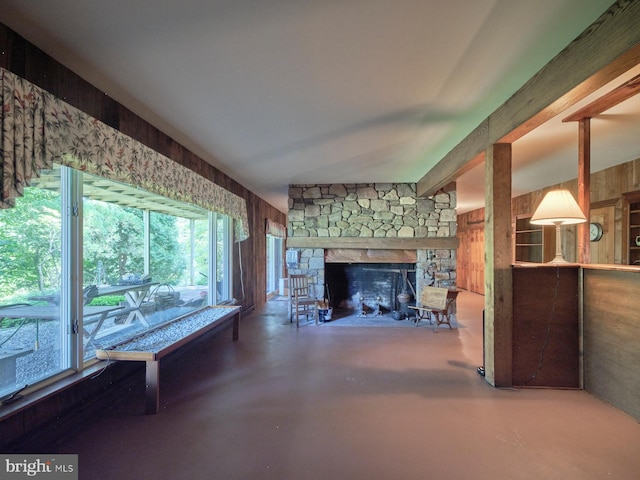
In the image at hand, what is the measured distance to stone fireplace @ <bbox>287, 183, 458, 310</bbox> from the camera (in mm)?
4863

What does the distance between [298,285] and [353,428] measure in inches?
119

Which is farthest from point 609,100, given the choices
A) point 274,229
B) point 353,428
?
point 274,229

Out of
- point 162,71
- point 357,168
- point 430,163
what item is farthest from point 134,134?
point 430,163

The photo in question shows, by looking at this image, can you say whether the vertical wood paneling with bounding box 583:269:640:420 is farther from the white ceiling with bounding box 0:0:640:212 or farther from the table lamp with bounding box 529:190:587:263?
the white ceiling with bounding box 0:0:640:212

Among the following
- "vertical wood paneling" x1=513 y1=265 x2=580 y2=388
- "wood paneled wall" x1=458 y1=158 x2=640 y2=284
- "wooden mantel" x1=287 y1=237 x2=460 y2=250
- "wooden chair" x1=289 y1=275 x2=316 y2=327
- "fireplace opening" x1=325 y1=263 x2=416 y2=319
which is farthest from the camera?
"fireplace opening" x1=325 y1=263 x2=416 y2=319

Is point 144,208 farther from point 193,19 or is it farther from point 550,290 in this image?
point 550,290

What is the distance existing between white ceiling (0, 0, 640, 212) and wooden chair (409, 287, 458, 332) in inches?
90.1

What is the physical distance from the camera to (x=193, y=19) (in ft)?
4.63

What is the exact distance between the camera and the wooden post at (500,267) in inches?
94.0

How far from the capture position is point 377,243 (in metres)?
4.86

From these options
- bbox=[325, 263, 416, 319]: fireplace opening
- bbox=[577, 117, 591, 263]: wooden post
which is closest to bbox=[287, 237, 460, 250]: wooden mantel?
bbox=[325, 263, 416, 319]: fireplace opening

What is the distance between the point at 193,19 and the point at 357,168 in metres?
2.83

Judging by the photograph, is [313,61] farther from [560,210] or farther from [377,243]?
[377,243]

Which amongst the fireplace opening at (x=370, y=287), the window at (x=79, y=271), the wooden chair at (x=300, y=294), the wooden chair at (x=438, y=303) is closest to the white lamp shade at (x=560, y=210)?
the wooden chair at (x=438, y=303)
